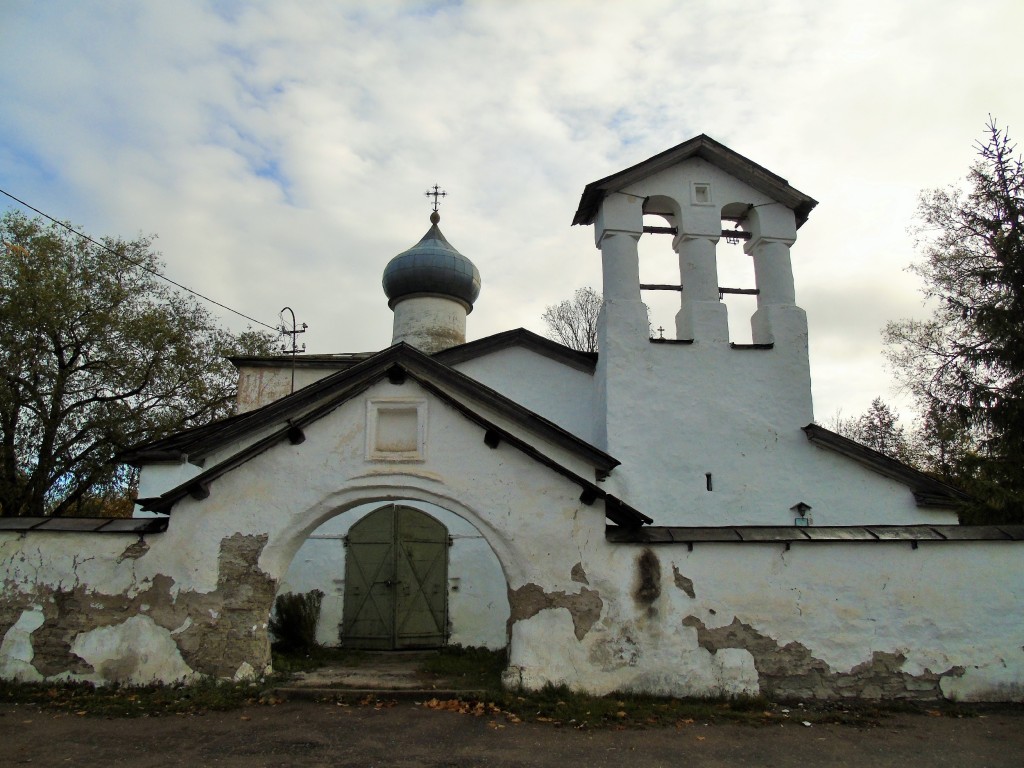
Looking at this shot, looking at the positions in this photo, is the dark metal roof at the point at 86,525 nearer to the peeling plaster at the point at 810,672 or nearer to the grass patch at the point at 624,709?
the grass patch at the point at 624,709

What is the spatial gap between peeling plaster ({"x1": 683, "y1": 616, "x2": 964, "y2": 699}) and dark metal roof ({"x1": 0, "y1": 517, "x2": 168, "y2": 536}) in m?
5.29

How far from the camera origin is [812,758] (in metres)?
5.20

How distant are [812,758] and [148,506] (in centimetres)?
612

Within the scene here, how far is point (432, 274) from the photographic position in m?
15.9

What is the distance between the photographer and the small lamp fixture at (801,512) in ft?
30.7

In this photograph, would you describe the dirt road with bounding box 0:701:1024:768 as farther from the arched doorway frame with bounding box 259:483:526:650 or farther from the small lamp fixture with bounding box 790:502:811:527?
the small lamp fixture with bounding box 790:502:811:527

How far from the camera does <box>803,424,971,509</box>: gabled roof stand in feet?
31.6

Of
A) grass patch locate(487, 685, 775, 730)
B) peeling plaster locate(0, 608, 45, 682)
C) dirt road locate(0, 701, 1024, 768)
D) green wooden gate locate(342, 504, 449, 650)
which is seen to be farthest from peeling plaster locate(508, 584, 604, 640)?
peeling plaster locate(0, 608, 45, 682)

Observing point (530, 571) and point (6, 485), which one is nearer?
point (530, 571)

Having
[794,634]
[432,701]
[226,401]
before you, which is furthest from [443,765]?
[226,401]

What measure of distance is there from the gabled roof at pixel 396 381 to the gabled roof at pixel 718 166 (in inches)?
179

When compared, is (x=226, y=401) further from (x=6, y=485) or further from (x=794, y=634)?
(x=794, y=634)

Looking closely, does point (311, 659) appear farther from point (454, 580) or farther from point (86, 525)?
point (86, 525)

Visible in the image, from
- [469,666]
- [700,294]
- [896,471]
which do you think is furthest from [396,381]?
[896,471]
